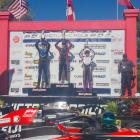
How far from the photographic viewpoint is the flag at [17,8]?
24.7 m

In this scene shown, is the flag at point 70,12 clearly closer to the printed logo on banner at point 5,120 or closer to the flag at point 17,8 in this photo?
the flag at point 17,8

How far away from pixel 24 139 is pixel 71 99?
33.0 feet

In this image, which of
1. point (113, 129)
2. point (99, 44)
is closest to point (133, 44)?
point (99, 44)

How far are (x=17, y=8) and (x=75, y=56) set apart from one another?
13.3ft

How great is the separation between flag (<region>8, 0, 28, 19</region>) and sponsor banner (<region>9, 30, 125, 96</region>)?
1225mm

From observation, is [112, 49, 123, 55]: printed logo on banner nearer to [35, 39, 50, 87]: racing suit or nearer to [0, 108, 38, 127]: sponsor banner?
[35, 39, 50, 87]: racing suit

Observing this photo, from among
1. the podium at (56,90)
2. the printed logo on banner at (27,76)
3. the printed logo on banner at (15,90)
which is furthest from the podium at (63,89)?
the printed logo on banner at (15,90)

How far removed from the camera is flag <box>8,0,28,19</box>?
24.7 meters

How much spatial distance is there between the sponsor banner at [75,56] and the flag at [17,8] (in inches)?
48.2

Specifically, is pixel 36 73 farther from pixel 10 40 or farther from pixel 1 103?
pixel 1 103

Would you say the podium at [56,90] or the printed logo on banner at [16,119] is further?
the podium at [56,90]

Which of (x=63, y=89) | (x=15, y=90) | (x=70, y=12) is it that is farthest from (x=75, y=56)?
(x=70, y=12)

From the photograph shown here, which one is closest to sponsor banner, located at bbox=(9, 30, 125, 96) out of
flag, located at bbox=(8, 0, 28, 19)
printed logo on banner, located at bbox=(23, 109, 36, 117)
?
flag, located at bbox=(8, 0, 28, 19)

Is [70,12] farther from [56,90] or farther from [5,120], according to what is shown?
[5,120]
